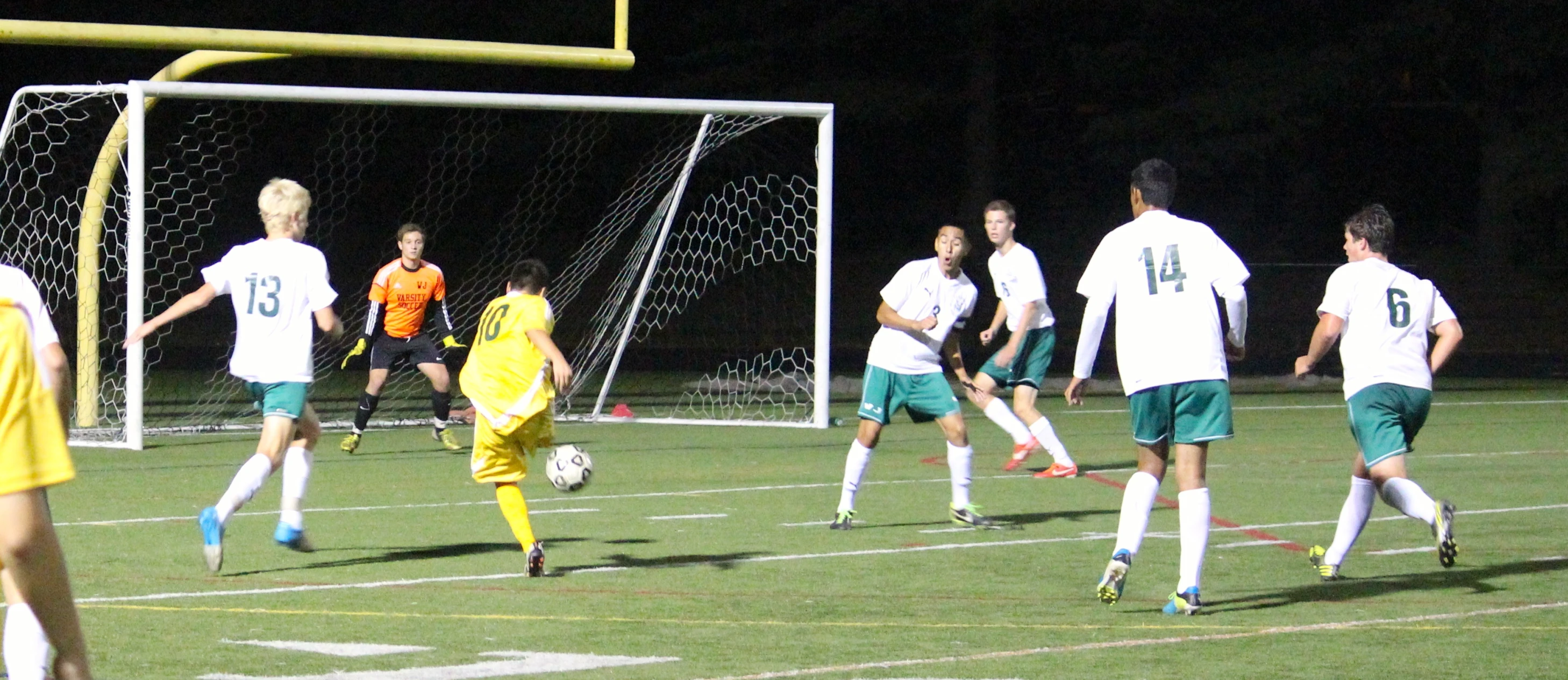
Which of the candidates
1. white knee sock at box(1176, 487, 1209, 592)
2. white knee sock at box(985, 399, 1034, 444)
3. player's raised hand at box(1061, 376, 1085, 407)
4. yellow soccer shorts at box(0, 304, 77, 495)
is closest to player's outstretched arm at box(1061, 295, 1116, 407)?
player's raised hand at box(1061, 376, 1085, 407)

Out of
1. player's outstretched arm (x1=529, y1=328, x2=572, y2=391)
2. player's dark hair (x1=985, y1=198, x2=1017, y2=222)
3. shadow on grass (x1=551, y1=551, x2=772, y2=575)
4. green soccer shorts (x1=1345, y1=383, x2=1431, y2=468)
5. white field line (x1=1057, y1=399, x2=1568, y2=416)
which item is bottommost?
shadow on grass (x1=551, y1=551, x2=772, y2=575)

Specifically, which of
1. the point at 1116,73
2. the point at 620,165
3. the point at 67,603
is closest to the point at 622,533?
the point at 67,603

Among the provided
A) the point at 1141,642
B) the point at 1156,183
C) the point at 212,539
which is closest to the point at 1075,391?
the point at 1156,183

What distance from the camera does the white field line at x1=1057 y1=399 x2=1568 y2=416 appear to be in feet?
66.0

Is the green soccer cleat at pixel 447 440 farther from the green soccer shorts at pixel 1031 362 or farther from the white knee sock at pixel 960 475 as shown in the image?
the white knee sock at pixel 960 475

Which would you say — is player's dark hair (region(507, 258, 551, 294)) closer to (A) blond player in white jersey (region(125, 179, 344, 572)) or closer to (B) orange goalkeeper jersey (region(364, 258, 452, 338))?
(A) blond player in white jersey (region(125, 179, 344, 572))

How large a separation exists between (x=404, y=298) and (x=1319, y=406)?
10.4 m

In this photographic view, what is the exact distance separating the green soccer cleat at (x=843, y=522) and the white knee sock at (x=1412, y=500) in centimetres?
308

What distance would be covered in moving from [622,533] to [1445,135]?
39.3m

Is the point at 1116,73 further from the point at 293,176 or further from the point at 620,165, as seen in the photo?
the point at 293,176

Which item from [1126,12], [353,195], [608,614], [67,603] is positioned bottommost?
[608,614]

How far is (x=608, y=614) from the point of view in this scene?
7656mm

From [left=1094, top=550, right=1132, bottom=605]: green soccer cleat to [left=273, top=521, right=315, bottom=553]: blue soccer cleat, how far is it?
3.72 meters

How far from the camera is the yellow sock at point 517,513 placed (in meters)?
8.55
